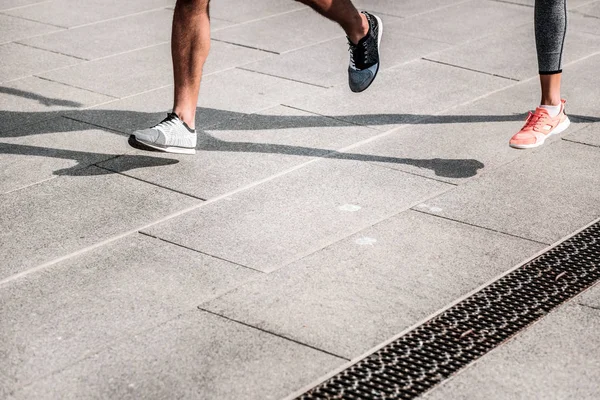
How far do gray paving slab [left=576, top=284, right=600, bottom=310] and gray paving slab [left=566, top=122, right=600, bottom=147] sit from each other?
5.33ft

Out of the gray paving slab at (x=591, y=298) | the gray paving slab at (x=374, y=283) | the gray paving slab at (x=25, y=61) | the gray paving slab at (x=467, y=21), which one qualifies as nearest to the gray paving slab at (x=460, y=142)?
the gray paving slab at (x=374, y=283)

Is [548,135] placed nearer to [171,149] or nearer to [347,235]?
[347,235]

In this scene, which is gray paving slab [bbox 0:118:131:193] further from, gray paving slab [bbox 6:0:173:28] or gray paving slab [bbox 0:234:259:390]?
gray paving slab [bbox 6:0:173:28]

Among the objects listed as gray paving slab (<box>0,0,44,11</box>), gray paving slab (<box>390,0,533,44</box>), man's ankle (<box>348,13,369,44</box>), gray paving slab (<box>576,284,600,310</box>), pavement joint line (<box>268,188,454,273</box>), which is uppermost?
man's ankle (<box>348,13,369,44</box>)

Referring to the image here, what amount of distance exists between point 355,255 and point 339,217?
0.39 m

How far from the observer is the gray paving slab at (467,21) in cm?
729

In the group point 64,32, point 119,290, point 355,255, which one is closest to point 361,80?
point 355,255

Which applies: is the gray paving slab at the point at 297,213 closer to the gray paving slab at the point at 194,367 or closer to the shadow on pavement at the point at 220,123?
the shadow on pavement at the point at 220,123

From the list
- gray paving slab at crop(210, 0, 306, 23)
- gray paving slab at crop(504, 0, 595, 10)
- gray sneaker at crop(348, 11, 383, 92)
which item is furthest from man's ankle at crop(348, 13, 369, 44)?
gray paving slab at crop(504, 0, 595, 10)

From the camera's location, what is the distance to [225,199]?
4.40 m

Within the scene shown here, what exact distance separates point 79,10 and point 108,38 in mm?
944

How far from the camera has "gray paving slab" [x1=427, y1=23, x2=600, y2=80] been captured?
6414mm

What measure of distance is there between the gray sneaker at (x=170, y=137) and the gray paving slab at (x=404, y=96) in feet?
→ 3.57

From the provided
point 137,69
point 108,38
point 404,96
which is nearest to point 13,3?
point 108,38
